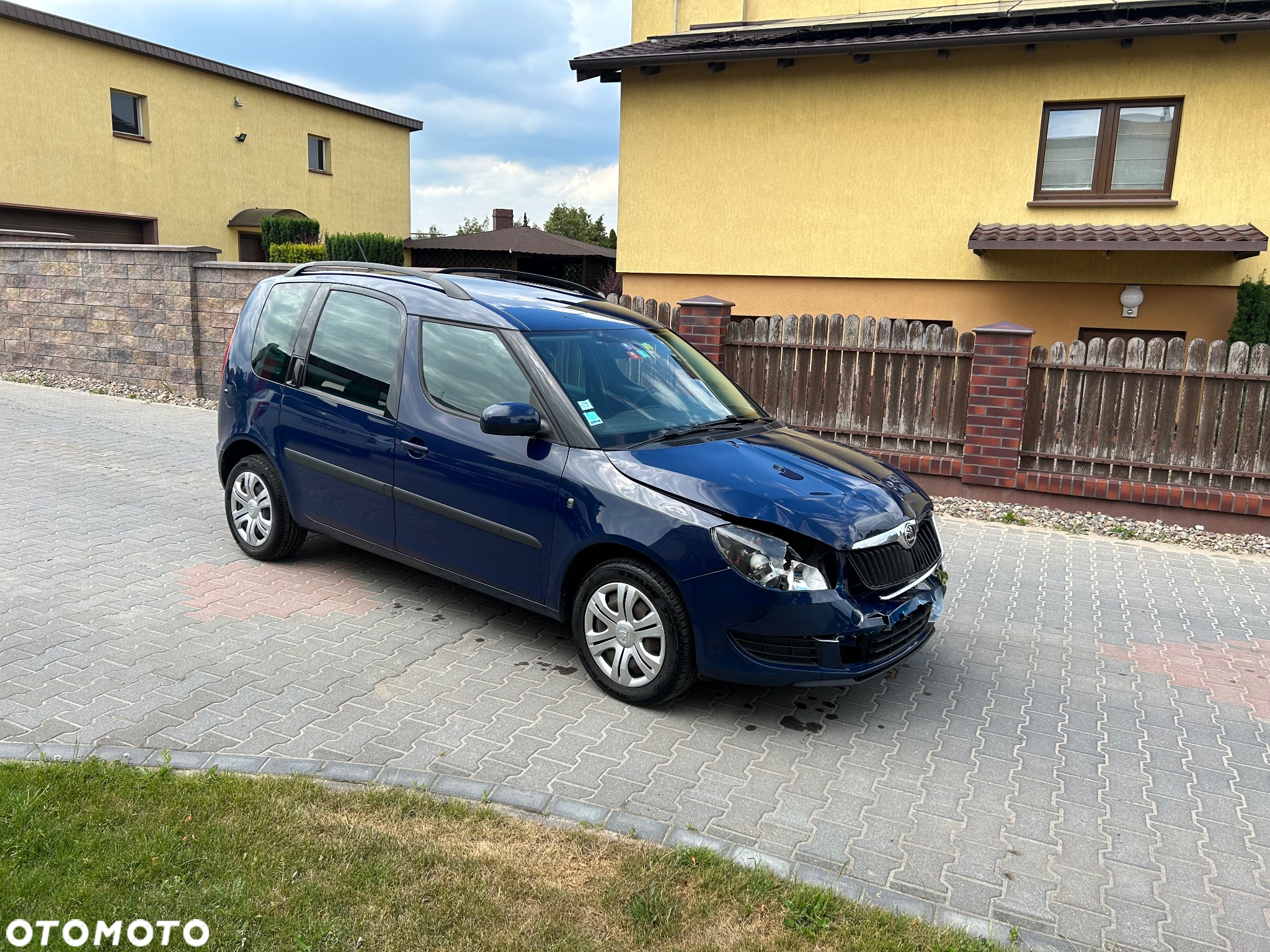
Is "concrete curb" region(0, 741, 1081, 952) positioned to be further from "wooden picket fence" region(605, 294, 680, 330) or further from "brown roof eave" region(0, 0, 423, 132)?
"brown roof eave" region(0, 0, 423, 132)

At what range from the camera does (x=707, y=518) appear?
4.21 metres

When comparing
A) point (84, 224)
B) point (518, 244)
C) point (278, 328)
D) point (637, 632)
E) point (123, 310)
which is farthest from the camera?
point (518, 244)

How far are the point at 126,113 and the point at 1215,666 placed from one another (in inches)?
1034

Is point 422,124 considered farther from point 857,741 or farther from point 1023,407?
point 857,741

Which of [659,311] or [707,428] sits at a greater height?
[659,311]

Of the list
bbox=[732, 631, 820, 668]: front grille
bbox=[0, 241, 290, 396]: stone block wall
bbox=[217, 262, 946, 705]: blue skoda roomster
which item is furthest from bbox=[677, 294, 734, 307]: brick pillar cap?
bbox=[732, 631, 820, 668]: front grille

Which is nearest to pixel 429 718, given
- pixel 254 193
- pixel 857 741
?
pixel 857 741

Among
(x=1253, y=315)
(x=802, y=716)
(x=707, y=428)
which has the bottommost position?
(x=802, y=716)

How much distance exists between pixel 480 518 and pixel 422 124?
3082 centimetres

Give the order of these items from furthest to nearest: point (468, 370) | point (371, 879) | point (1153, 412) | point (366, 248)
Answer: point (366, 248), point (1153, 412), point (468, 370), point (371, 879)

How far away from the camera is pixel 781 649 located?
4.18 meters

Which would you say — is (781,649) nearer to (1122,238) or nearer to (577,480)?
(577,480)

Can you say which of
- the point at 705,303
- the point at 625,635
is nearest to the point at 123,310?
the point at 705,303

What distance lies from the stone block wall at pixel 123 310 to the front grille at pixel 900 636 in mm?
9591
